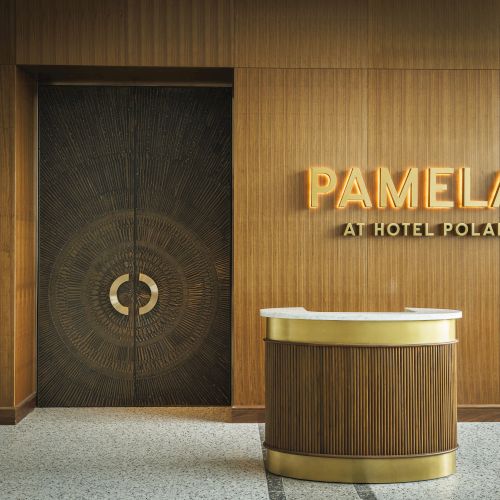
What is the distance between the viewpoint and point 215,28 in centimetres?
706

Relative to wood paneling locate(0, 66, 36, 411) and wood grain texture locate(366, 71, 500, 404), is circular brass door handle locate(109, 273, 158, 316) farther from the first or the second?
wood grain texture locate(366, 71, 500, 404)

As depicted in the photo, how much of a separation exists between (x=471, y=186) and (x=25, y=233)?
401 centimetres

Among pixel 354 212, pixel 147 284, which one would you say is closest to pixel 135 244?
pixel 147 284

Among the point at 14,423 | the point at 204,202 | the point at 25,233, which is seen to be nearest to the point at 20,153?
the point at 25,233

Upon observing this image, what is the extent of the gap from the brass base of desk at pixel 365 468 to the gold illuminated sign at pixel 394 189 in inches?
106

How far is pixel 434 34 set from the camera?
23.4 ft

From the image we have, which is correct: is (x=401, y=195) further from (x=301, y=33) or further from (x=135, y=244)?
(x=135, y=244)

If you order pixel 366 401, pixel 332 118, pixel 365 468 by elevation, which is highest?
pixel 332 118

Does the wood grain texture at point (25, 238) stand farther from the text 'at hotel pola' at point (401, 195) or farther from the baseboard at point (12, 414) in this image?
the text 'at hotel pola' at point (401, 195)

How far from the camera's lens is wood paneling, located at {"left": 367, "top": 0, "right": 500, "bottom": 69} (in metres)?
7.10

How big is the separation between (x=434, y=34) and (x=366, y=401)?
3.73 m

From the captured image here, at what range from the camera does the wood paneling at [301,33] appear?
23.2ft

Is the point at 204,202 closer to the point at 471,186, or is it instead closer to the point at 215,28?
the point at 215,28

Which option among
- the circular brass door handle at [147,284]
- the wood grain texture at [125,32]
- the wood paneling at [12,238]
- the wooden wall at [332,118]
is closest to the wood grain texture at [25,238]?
the wood paneling at [12,238]
